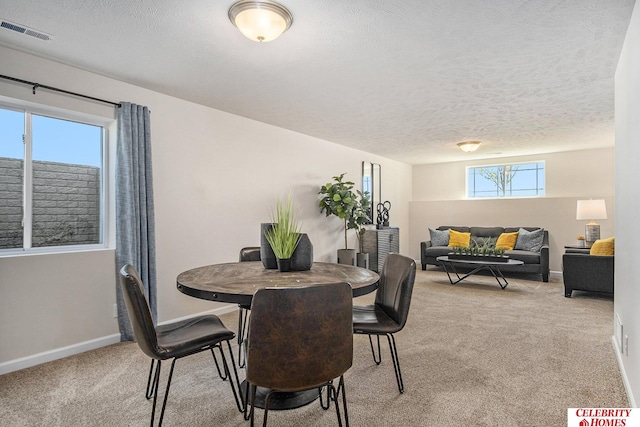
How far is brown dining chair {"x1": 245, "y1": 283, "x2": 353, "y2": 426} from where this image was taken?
4.85 ft

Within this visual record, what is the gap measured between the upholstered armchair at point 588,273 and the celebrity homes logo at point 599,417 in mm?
3246

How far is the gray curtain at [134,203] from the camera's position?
319 cm

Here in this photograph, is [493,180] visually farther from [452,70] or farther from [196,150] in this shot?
[196,150]

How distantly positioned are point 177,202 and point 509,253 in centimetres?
555

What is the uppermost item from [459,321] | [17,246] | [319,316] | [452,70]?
[452,70]

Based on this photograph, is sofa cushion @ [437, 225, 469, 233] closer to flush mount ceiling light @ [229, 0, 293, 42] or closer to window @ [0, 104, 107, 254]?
flush mount ceiling light @ [229, 0, 293, 42]

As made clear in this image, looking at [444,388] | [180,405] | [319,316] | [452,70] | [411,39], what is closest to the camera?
[319,316]

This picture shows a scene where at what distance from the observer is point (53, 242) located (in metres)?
3.04

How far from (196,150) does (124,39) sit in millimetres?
1497

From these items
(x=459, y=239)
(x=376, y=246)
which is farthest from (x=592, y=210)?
(x=376, y=246)

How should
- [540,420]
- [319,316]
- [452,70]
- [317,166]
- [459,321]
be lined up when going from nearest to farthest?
[319,316], [540,420], [452,70], [459,321], [317,166]

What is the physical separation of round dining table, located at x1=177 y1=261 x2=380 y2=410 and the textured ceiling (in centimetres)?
161

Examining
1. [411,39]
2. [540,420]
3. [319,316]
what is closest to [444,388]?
[540,420]

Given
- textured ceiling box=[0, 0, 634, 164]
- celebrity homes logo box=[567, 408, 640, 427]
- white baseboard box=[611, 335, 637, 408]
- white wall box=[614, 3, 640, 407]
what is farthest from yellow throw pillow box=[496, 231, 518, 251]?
celebrity homes logo box=[567, 408, 640, 427]
